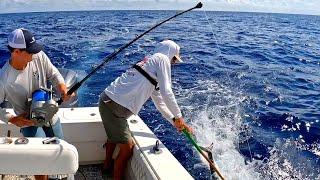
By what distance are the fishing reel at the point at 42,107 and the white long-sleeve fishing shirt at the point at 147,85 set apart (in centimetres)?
66

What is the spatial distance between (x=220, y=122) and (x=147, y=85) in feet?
12.3

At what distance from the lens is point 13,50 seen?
265cm

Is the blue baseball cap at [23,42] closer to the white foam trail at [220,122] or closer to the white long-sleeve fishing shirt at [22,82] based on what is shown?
the white long-sleeve fishing shirt at [22,82]

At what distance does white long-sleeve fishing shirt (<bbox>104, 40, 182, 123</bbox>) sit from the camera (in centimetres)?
311

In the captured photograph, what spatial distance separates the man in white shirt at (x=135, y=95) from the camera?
3131 millimetres

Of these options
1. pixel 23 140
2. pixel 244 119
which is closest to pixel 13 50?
pixel 23 140

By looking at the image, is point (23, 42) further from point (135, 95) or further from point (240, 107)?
point (240, 107)

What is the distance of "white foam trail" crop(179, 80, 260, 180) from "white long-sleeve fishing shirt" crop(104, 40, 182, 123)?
1.94m

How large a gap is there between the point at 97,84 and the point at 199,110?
11.1ft

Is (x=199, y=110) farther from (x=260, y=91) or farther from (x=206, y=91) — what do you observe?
(x=260, y=91)

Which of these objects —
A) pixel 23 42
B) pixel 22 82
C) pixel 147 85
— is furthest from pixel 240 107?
pixel 23 42

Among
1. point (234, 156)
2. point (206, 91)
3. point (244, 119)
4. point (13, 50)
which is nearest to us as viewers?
point (13, 50)

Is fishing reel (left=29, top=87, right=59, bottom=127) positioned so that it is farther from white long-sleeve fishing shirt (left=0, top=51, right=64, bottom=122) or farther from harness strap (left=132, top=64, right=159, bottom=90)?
harness strap (left=132, top=64, right=159, bottom=90)

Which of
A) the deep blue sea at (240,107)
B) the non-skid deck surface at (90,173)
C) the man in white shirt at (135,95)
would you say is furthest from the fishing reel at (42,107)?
the deep blue sea at (240,107)
